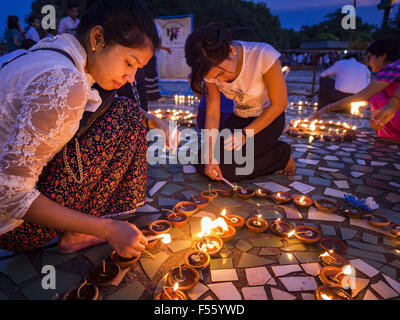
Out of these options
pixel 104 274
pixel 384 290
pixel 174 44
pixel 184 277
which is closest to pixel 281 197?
pixel 384 290

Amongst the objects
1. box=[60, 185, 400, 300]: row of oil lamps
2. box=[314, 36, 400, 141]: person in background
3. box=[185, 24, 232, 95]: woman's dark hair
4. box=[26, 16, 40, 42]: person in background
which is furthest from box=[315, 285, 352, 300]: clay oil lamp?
box=[26, 16, 40, 42]: person in background

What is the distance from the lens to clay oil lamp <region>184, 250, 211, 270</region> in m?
2.02

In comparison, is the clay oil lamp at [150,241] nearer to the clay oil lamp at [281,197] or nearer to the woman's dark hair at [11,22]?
the clay oil lamp at [281,197]

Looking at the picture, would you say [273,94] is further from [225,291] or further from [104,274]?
[104,274]

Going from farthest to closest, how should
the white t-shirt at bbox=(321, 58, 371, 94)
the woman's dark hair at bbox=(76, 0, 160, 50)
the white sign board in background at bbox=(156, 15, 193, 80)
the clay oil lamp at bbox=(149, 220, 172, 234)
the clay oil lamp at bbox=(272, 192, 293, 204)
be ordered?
the white sign board in background at bbox=(156, 15, 193, 80) → the white t-shirt at bbox=(321, 58, 371, 94) → the clay oil lamp at bbox=(272, 192, 293, 204) → the clay oil lamp at bbox=(149, 220, 172, 234) → the woman's dark hair at bbox=(76, 0, 160, 50)

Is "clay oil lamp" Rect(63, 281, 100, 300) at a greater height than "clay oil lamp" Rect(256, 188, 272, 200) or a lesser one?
lesser

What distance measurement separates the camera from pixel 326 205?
2912 millimetres

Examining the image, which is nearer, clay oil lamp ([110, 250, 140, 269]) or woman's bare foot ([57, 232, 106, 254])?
clay oil lamp ([110, 250, 140, 269])

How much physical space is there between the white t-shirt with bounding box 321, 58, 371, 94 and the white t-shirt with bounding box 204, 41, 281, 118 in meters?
4.91

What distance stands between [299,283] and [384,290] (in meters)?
0.56

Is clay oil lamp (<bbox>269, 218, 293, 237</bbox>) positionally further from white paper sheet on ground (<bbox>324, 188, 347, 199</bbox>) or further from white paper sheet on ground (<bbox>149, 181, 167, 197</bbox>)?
white paper sheet on ground (<bbox>149, 181, 167, 197</bbox>)

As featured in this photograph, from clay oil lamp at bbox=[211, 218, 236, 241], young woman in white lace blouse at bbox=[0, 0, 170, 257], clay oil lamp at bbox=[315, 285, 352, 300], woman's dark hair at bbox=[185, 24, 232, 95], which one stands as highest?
woman's dark hair at bbox=[185, 24, 232, 95]

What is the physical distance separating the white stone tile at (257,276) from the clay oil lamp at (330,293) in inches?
13.4
